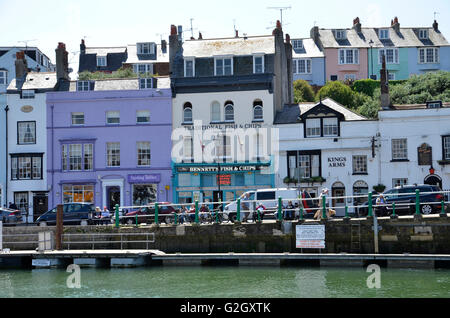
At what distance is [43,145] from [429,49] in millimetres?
43630

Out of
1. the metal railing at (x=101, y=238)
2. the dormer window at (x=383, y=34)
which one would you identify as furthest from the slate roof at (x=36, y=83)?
the dormer window at (x=383, y=34)

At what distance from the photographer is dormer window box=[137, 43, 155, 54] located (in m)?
78.0

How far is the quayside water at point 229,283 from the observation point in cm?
2517

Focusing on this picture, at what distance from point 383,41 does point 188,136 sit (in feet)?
115

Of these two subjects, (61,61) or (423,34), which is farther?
(423,34)

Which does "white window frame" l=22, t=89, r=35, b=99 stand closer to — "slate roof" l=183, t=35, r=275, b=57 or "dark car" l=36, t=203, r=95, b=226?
"slate roof" l=183, t=35, r=275, b=57

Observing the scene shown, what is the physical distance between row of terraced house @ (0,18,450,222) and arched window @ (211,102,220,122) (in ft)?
0.26

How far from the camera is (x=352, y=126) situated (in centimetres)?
4809

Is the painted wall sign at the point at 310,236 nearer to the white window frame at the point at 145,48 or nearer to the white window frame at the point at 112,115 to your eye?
the white window frame at the point at 112,115

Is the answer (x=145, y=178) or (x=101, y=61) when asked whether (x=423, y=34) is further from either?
(x=145, y=178)

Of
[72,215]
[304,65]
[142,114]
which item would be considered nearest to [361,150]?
[142,114]

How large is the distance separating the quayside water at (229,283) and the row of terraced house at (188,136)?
725 inches

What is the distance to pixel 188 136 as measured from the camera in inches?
2014

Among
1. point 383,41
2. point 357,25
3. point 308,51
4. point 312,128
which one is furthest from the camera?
point 357,25
